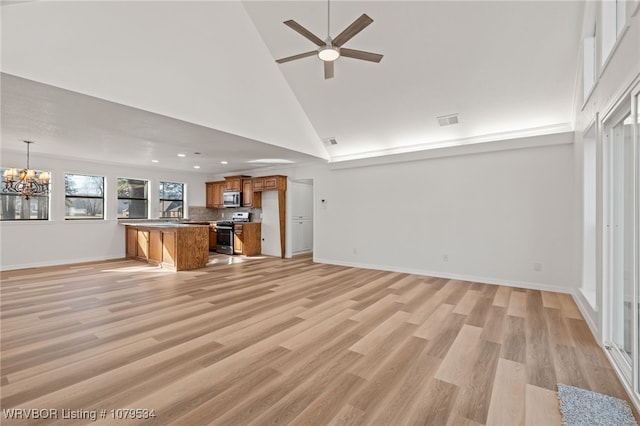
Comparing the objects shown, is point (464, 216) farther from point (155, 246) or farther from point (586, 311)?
point (155, 246)

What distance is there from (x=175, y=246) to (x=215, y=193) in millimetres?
3428

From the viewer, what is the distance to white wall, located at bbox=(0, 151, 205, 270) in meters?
6.11

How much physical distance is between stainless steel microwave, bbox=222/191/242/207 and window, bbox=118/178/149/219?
2176 mm

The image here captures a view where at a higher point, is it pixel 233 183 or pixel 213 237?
pixel 233 183

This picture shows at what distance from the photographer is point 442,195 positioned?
543 centimetres

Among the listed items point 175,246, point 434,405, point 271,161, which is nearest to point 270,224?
point 271,161

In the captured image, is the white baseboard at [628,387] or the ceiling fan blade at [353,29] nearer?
the white baseboard at [628,387]

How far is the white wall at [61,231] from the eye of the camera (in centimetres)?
611

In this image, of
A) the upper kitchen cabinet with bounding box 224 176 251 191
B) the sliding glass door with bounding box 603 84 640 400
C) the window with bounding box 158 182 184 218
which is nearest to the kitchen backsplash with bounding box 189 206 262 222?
the window with bounding box 158 182 184 218

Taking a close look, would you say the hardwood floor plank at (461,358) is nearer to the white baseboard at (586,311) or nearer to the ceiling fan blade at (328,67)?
the white baseboard at (586,311)

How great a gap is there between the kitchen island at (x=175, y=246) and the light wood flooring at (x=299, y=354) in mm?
1675

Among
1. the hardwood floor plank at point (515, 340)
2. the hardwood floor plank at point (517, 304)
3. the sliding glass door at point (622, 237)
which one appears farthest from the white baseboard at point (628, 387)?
the hardwood floor plank at point (517, 304)

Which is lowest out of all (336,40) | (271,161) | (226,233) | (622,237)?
(226,233)

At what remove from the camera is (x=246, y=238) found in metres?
8.14
